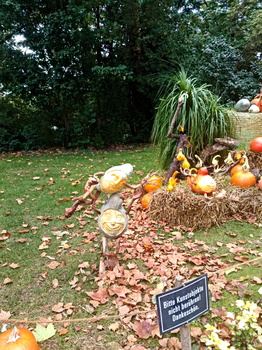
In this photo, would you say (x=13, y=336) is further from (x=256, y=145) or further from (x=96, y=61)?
(x=96, y=61)

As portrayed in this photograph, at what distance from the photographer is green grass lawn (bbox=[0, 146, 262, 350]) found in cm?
220

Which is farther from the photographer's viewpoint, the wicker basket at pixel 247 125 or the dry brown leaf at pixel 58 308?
the wicker basket at pixel 247 125

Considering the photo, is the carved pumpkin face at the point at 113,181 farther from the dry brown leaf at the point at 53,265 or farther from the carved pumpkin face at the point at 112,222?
the dry brown leaf at the point at 53,265

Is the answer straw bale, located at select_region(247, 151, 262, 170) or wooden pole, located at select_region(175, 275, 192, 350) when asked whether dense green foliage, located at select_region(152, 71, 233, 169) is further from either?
wooden pole, located at select_region(175, 275, 192, 350)

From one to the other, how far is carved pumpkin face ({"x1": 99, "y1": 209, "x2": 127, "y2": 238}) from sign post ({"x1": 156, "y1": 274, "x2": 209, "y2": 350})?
3.51ft

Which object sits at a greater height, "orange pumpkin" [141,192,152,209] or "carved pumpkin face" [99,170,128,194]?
"carved pumpkin face" [99,170,128,194]

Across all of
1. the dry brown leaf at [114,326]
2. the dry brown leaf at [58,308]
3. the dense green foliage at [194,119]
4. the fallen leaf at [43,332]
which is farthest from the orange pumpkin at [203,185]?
the fallen leaf at [43,332]

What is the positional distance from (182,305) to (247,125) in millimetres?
4018

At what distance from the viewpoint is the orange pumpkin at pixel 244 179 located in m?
3.94

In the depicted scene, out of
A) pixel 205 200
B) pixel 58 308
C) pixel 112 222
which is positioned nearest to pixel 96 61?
pixel 205 200

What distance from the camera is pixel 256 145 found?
4.45m

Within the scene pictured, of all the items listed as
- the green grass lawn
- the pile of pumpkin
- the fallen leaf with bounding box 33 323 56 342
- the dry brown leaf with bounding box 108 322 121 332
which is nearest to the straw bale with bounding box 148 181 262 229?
the pile of pumpkin

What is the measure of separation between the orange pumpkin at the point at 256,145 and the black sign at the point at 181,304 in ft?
11.4

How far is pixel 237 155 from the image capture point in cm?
424
